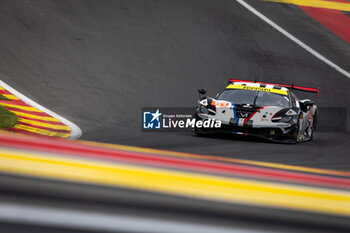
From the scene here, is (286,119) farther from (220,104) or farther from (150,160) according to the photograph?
(150,160)

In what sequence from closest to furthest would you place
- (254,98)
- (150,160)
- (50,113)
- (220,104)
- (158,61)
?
(150,160), (220,104), (254,98), (50,113), (158,61)

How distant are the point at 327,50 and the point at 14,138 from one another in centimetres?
1809

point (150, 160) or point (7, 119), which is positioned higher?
point (7, 119)

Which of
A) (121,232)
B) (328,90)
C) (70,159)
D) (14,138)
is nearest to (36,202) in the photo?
(121,232)

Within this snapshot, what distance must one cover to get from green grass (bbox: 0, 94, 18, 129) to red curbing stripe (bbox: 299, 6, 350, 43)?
14.7 m

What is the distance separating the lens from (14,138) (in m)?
3.05

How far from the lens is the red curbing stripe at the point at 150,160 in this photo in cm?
296

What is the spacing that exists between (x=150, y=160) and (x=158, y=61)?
1340 centimetres

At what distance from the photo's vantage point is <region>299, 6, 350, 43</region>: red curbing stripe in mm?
21406

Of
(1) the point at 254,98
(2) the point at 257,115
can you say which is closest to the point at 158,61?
(1) the point at 254,98

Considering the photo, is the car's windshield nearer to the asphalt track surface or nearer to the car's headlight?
the car's headlight

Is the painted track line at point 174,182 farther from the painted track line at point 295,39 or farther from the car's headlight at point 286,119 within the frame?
the painted track line at point 295,39

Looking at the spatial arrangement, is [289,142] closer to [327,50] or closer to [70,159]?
[70,159]

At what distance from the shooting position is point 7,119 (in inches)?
371
